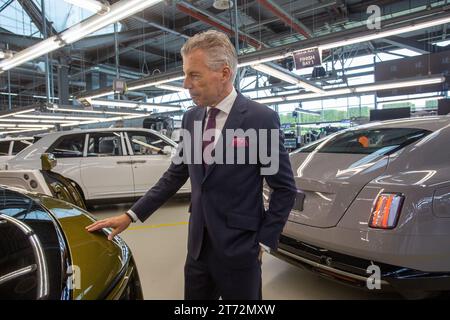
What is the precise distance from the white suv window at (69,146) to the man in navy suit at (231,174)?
462cm

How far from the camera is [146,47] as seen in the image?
13117mm

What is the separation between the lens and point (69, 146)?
527 centimetres

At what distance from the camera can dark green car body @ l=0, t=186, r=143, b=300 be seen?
882 mm

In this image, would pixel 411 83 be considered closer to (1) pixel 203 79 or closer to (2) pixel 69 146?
(2) pixel 69 146

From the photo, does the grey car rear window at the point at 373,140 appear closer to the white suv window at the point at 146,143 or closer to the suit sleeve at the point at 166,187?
the suit sleeve at the point at 166,187

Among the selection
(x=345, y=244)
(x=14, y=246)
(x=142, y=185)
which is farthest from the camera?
(x=142, y=185)

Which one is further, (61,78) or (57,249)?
(61,78)

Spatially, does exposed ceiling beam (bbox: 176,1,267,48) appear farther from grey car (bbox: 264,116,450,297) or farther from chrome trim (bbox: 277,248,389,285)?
chrome trim (bbox: 277,248,389,285)

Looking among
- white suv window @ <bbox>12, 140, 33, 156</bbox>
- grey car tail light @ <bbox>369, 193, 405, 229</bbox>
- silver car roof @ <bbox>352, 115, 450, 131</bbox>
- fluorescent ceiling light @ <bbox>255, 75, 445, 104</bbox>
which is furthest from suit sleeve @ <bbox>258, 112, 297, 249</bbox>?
fluorescent ceiling light @ <bbox>255, 75, 445, 104</bbox>

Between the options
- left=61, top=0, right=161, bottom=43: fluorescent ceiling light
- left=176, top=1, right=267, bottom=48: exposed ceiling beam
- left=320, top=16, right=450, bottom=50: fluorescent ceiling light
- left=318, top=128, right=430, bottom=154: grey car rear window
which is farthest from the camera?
left=176, top=1, right=267, bottom=48: exposed ceiling beam

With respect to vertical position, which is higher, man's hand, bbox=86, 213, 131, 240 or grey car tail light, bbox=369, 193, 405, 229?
man's hand, bbox=86, 213, 131, 240

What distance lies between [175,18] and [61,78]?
17.1ft
